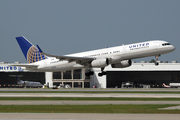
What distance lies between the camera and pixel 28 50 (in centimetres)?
7244

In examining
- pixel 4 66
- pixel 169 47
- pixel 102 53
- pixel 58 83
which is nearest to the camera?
pixel 169 47

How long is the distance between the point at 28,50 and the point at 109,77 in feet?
265

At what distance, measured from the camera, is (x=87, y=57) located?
2436 inches

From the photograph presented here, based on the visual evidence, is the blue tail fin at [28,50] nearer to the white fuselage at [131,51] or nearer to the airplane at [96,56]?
the airplane at [96,56]

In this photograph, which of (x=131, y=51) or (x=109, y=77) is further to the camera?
(x=109, y=77)

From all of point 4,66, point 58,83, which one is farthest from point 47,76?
point 4,66

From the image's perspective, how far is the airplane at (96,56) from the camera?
183 ft

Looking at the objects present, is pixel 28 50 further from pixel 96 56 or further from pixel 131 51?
pixel 131 51

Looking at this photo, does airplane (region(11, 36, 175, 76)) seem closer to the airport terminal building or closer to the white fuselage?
the white fuselage

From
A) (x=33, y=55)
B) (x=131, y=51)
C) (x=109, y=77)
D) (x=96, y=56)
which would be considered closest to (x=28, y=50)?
(x=33, y=55)

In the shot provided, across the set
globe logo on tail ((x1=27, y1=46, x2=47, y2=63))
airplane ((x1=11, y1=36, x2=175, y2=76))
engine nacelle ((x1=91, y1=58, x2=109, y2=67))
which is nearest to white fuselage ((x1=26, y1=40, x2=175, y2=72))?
airplane ((x1=11, y1=36, x2=175, y2=76))

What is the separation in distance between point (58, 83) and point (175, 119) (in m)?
103

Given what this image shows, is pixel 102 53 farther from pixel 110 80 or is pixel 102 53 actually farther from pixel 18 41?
pixel 110 80

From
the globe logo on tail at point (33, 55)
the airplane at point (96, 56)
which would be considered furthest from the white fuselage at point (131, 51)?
the globe logo on tail at point (33, 55)
